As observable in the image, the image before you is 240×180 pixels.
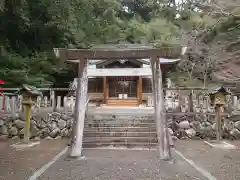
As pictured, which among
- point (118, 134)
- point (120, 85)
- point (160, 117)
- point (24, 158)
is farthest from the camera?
point (120, 85)

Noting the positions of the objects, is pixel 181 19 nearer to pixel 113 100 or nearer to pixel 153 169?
pixel 113 100

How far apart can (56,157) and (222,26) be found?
13.2 metres

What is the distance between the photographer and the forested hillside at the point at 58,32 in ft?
53.1

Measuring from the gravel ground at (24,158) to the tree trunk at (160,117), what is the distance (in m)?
2.94

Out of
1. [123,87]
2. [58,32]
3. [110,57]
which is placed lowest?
[123,87]

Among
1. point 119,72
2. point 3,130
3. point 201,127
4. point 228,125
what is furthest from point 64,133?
point 119,72

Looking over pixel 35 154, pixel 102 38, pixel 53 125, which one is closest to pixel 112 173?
pixel 35 154

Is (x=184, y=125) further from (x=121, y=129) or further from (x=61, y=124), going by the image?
(x=61, y=124)

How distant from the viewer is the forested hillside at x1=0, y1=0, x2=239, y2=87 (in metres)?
16.2

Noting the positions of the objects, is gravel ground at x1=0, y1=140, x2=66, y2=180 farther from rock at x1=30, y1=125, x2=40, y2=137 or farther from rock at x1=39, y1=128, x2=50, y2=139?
rock at x1=30, y1=125, x2=40, y2=137

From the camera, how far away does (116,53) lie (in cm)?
859

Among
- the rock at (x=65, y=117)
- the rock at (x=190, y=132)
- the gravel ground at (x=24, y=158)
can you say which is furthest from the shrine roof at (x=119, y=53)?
the rock at (x=190, y=132)

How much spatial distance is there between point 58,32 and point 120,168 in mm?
16213

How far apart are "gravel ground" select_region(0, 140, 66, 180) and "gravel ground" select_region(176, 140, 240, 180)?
3.79m
